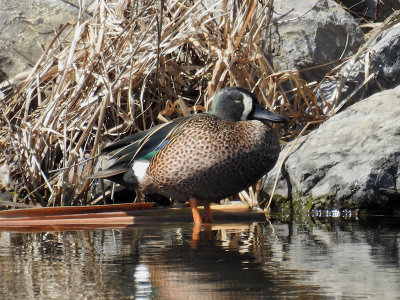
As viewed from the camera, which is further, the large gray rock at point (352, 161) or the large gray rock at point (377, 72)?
the large gray rock at point (377, 72)

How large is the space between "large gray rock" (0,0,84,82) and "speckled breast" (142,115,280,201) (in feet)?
→ 6.35

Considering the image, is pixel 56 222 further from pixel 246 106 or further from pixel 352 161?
pixel 352 161

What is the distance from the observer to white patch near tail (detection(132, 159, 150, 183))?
490 cm

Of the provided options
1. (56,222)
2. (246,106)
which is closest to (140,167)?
(56,222)

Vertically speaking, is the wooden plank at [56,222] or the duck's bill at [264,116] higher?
the duck's bill at [264,116]

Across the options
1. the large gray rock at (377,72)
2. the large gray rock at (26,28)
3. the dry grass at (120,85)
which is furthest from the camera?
the large gray rock at (26,28)

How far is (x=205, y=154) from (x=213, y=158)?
0.15 feet

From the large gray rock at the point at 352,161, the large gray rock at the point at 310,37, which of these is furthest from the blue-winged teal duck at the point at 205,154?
the large gray rock at the point at 310,37

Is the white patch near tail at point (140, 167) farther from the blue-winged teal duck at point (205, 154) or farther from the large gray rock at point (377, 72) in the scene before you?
the large gray rock at point (377, 72)

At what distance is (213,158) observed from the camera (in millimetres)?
4633

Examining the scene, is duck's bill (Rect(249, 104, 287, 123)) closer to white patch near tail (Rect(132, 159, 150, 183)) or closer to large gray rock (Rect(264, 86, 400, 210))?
large gray rock (Rect(264, 86, 400, 210))

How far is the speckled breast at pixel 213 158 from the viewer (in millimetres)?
4645

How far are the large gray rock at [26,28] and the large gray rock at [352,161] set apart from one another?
209cm

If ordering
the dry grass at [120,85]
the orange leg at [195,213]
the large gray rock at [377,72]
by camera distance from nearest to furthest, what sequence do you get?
the orange leg at [195,213], the dry grass at [120,85], the large gray rock at [377,72]
